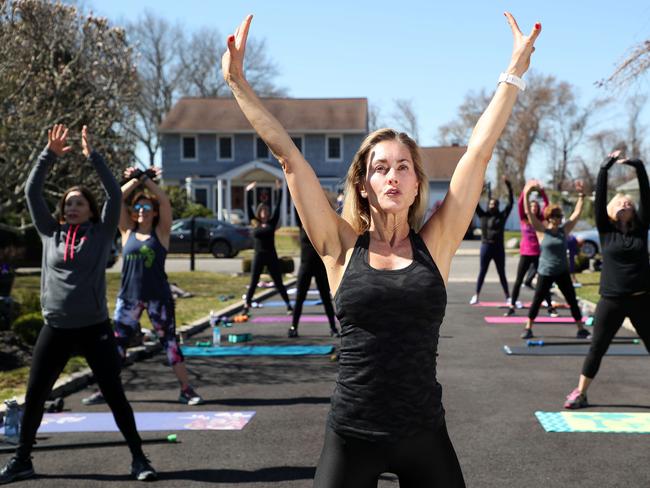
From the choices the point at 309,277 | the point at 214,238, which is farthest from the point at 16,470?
the point at 214,238

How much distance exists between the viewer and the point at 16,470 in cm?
519

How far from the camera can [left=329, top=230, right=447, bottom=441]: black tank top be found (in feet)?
8.80

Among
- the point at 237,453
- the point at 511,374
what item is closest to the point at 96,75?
the point at 511,374

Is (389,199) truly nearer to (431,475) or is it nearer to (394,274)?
(394,274)

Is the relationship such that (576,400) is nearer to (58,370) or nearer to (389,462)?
(58,370)

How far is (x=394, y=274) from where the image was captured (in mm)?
2738

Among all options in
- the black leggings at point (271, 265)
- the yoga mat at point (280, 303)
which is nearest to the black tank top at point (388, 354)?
the black leggings at point (271, 265)

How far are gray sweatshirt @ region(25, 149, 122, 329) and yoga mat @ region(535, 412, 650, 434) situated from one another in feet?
12.0

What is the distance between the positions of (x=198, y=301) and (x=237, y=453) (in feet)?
34.6

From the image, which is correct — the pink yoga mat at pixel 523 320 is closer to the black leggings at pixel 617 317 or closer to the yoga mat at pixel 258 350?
the yoga mat at pixel 258 350

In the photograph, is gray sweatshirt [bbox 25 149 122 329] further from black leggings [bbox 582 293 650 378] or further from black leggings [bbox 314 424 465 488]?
black leggings [bbox 582 293 650 378]

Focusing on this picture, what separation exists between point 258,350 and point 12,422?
174 inches

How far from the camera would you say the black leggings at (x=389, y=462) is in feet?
8.78

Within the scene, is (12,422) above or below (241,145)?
below
